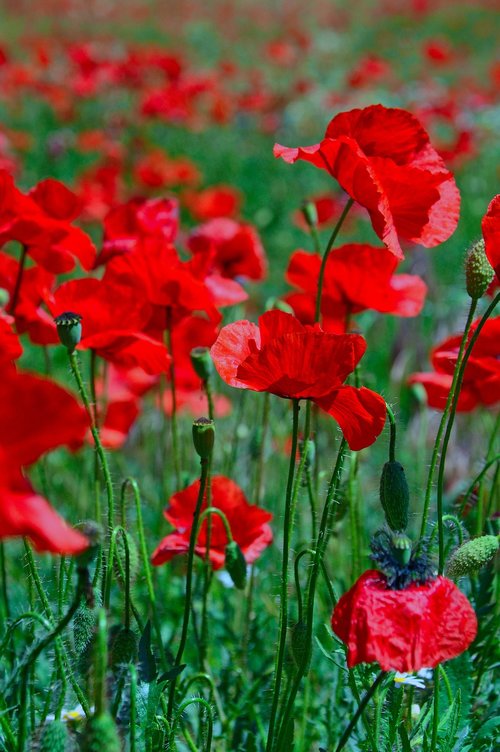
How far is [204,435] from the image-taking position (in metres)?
1.27

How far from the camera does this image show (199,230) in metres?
2.33

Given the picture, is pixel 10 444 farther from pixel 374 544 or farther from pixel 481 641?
pixel 481 641

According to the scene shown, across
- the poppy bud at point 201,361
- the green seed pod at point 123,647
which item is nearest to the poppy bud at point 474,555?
the green seed pod at point 123,647

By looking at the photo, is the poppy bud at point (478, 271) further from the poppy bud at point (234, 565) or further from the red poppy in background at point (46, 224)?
the red poppy in background at point (46, 224)

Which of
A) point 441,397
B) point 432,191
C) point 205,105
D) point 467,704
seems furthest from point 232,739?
point 205,105

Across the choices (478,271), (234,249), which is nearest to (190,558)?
(478,271)

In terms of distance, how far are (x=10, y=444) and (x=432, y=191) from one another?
790mm

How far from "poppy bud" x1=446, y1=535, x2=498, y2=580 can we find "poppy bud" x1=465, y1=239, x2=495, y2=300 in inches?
12.3

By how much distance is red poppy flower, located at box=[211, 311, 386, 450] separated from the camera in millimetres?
1176

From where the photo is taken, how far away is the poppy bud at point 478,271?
50.6 inches

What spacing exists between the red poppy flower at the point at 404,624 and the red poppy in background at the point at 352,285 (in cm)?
67

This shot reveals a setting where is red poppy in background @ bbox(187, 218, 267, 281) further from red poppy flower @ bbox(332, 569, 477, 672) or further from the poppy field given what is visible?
red poppy flower @ bbox(332, 569, 477, 672)

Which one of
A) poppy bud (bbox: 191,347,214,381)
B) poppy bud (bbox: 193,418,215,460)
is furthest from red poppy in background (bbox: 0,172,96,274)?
poppy bud (bbox: 193,418,215,460)

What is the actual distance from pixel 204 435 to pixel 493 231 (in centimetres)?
44
